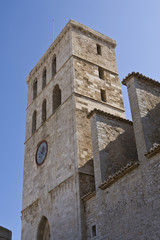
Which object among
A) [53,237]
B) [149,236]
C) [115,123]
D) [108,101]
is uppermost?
[108,101]

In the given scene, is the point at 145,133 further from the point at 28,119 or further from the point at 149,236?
the point at 28,119

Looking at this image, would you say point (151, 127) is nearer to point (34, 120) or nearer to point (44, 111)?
point (44, 111)

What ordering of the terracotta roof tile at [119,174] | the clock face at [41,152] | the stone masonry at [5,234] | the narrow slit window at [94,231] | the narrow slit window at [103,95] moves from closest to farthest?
the stone masonry at [5,234] < the terracotta roof tile at [119,174] < the narrow slit window at [94,231] < the clock face at [41,152] < the narrow slit window at [103,95]

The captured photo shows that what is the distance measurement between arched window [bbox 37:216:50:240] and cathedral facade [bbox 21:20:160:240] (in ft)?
0.16

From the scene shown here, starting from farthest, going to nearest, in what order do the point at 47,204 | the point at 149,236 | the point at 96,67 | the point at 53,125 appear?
the point at 96,67 < the point at 53,125 < the point at 47,204 < the point at 149,236

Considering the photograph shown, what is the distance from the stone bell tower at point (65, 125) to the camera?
49.1 ft

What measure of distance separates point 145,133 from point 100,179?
2.89 m

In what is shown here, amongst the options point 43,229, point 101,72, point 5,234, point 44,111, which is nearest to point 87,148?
point 43,229

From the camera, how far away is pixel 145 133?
1180cm

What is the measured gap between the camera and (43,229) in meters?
16.7

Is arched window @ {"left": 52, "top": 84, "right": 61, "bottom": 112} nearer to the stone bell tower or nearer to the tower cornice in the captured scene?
the stone bell tower

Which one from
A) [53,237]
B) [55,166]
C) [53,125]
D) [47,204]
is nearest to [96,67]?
[53,125]

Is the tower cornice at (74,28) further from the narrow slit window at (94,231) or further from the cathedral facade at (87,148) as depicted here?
the narrow slit window at (94,231)

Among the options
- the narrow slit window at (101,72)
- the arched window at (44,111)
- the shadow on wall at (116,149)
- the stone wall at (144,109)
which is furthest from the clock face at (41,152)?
the stone wall at (144,109)
